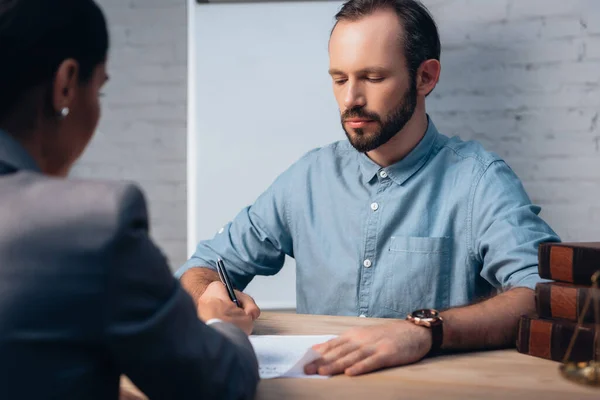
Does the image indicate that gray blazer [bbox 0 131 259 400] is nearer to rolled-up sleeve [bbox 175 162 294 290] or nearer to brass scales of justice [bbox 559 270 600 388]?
brass scales of justice [bbox 559 270 600 388]

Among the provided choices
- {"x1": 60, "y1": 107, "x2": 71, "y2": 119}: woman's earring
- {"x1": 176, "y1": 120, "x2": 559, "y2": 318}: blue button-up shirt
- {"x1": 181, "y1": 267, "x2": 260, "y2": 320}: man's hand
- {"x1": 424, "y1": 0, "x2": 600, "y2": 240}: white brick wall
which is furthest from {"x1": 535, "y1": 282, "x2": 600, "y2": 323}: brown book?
{"x1": 424, "y1": 0, "x2": 600, "y2": 240}: white brick wall

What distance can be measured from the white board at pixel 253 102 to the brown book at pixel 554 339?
1.22 meters

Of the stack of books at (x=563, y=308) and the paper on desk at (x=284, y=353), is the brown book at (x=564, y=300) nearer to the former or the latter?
the stack of books at (x=563, y=308)

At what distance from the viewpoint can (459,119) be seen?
7.13 ft

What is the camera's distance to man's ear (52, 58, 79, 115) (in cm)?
76

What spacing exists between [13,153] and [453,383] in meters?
0.64

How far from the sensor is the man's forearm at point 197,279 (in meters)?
1.44

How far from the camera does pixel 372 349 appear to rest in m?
1.05

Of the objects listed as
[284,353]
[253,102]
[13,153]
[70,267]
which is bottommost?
[284,353]

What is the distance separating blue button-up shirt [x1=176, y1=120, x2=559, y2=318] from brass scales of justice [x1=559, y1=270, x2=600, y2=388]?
467 mm

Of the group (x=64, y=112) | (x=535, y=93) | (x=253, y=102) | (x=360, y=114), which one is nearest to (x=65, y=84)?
(x=64, y=112)

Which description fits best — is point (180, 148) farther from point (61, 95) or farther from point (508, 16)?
point (61, 95)

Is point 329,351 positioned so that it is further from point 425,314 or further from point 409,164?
point 409,164

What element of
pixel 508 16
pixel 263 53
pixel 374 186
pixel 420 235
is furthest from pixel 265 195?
pixel 508 16
